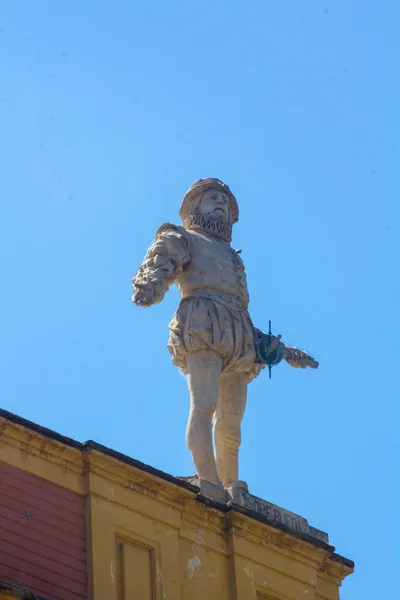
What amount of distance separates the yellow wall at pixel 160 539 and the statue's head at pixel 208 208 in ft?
13.3

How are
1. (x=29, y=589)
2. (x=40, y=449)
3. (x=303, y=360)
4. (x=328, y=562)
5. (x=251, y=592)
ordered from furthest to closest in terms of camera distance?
(x=303, y=360), (x=328, y=562), (x=251, y=592), (x=40, y=449), (x=29, y=589)

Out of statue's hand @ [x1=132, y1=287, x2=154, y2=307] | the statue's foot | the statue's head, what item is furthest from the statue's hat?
the statue's foot

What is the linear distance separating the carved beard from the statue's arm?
0.61 m

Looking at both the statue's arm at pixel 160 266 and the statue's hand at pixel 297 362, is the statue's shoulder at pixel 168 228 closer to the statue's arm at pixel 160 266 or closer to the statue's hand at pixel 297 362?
the statue's arm at pixel 160 266

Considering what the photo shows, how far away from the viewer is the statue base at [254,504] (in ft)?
69.5

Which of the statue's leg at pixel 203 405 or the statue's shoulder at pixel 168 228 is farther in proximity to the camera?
the statue's shoulder at pixel 168 228

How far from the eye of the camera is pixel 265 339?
75.3 feet

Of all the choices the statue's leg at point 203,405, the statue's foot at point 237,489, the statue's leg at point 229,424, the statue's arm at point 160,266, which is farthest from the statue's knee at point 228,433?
the statue's arm at point 160,266

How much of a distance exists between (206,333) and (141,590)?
12.4 feet

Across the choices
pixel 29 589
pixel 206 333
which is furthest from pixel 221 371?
pixel 29 589

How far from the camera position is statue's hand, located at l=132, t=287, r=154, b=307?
21500mm

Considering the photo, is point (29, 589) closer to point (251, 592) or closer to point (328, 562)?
point (251, 592)

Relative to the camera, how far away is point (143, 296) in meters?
21.5

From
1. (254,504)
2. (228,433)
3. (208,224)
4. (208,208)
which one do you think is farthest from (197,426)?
(208,208)
